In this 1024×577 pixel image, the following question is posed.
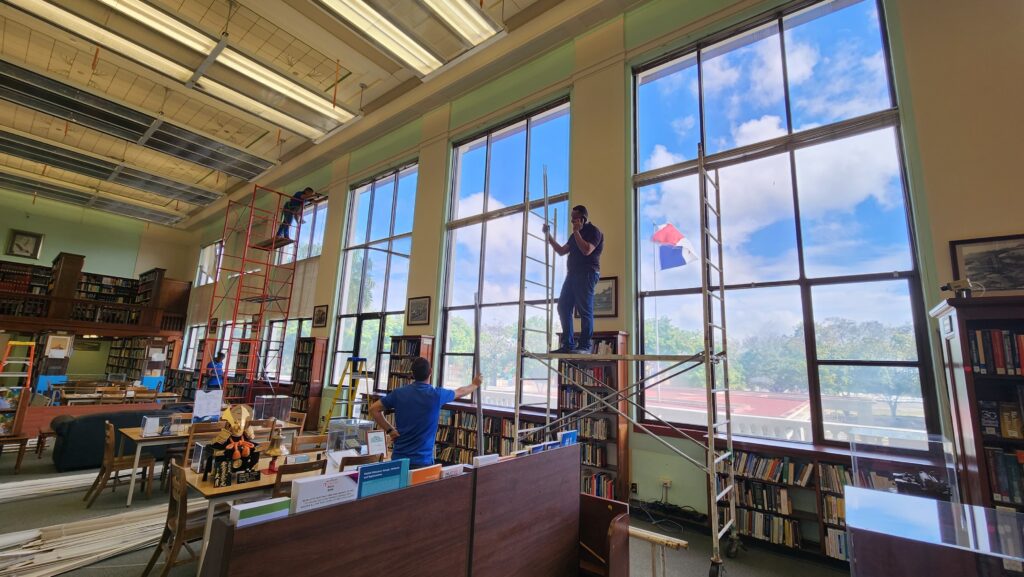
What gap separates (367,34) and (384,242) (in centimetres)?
434

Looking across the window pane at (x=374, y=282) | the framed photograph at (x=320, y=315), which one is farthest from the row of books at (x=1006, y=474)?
the framed photograph at (x=320, y=315)

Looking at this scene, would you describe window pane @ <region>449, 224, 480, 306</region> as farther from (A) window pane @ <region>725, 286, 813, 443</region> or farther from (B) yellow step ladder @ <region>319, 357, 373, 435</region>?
(A) window pane @ <region>725, 286, 813, 443</region>

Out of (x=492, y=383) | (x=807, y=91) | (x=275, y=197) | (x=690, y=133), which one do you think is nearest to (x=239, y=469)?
(x=492, y=383)

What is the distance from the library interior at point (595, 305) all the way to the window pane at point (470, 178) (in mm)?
61

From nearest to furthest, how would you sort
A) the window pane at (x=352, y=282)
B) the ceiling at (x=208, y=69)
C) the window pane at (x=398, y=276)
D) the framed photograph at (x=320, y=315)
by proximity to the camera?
1. the ceiling at (x=208, y=69)
2. the window pane at (x=398, y=276)
3. the window pane at (x=352, y=282)
4. the framed photograph at (x=320, y=315)

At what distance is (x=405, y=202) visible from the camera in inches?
355

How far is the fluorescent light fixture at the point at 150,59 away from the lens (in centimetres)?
543

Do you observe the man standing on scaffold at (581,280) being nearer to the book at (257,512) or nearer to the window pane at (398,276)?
the book at (257,512)

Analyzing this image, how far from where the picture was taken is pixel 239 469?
315 centimetres

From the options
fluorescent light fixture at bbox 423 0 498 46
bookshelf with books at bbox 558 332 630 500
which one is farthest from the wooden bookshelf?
bookshelf with books at bbox 558 332 630 500

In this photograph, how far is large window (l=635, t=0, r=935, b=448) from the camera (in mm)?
4004

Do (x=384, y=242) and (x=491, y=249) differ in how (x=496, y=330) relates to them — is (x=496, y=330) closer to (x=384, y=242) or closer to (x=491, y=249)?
(x=491, y=249)

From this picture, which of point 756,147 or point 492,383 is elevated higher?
point 756,147

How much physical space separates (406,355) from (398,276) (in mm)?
2052
